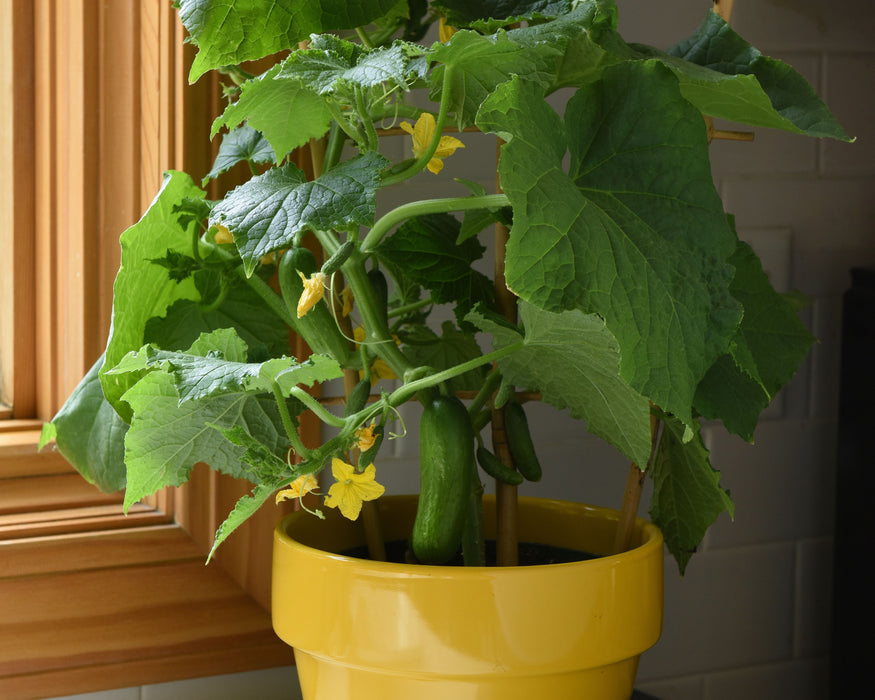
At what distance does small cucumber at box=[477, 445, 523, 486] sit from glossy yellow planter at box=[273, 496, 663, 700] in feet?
0.33

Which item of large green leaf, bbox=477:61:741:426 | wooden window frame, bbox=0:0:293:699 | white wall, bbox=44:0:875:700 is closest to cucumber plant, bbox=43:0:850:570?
large green leaf, bbox=477:61:741:426

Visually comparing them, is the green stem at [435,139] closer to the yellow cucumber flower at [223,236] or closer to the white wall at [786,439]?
the yellow cucumber flower at [223,236]

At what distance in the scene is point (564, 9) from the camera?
621mm

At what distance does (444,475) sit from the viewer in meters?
0.61

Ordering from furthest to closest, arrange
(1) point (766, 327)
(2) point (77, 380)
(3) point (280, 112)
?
1. (2) point (77, 380)
2. (1) point (766, 327)
3. (3) point (280, 112)

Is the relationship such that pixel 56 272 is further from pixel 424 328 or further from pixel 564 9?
pixel 564 9

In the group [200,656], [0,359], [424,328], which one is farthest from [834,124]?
[0,359]

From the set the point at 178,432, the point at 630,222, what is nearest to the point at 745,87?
the point at 630,222

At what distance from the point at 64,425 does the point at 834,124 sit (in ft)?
1.99

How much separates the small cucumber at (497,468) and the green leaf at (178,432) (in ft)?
0.48

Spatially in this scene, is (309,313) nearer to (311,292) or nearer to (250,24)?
(311,292)

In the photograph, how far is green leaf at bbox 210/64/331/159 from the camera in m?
0.58

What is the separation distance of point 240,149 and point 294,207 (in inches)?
10.0

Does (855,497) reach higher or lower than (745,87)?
lower
